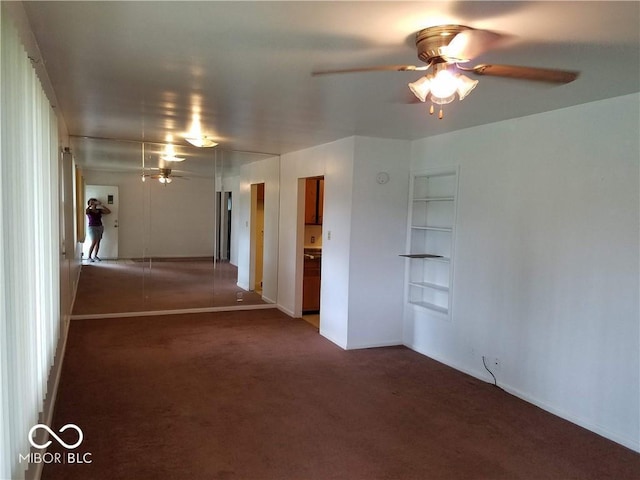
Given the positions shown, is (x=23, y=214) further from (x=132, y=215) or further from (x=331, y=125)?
(x=132, y=215)

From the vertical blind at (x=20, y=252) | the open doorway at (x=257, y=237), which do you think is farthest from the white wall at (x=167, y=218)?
the vertical blind at (x=20, y=252)

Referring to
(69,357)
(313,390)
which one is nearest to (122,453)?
(313,390)

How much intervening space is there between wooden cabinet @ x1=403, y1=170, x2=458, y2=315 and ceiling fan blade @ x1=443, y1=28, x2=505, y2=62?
2.43 meters

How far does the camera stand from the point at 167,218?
6918 mm

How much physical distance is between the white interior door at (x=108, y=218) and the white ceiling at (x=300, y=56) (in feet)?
10.3

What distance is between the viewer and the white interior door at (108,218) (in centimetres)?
712

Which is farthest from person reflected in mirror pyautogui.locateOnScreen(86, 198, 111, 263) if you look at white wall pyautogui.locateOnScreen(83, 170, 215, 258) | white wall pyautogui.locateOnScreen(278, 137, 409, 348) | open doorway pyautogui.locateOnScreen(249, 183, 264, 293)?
white wall pyautogui.locateOnScreen(278, 137, 409, 348)

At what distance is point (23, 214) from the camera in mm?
2004

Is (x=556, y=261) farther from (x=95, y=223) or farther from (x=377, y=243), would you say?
(x=95, y=223)

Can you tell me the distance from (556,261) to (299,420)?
7.62 ft

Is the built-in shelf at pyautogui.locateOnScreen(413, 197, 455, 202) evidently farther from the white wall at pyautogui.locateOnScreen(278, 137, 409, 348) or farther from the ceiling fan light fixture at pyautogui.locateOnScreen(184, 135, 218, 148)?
the ceiling fan light fixture at pyautogui.locateOnScreen(184, 135, 218, 148)

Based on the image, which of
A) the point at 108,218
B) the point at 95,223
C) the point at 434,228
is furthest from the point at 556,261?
the point at 95,223

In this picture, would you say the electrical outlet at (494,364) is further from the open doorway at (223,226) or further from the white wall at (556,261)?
the open doorway at (223,226)

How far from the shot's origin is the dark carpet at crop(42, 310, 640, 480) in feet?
8.75
